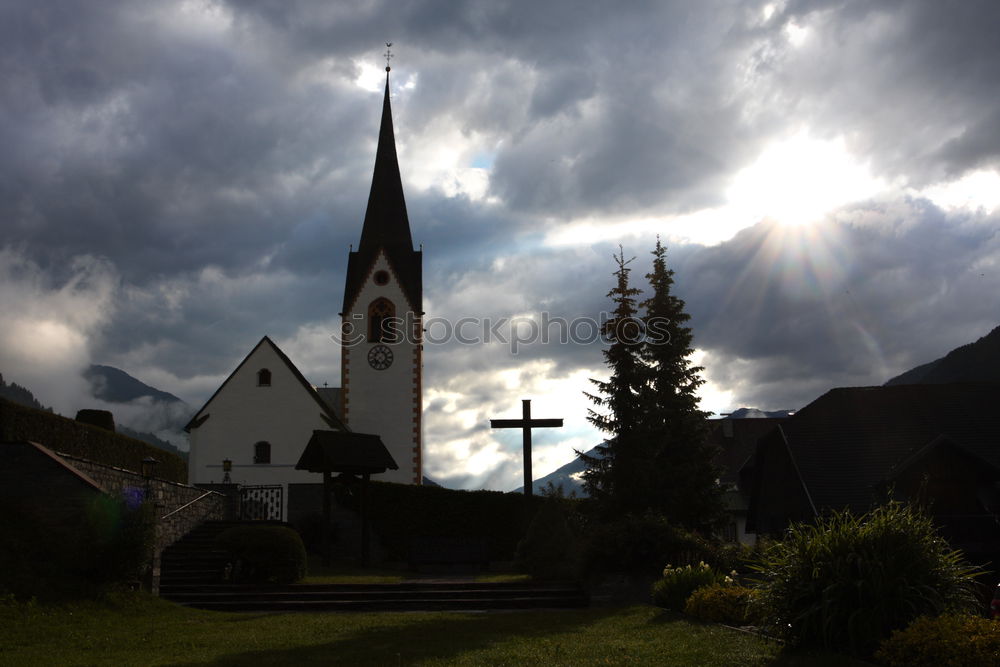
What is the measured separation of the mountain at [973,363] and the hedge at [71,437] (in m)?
42.8

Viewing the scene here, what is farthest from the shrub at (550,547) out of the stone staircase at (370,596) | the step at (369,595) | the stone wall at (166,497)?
the stone wall at (166,497)

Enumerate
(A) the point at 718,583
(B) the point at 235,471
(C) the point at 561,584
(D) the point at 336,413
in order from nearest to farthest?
(A) the point at 718,583 < (C) the point at 561,584 < (B) the point at 235,471 < (D) the point at 336,413

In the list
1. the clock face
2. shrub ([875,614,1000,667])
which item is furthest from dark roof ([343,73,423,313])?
shrub ([875,614,1000,667])

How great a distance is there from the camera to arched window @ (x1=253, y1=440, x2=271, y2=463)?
133 ft

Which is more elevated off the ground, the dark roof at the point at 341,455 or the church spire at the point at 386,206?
the church spire at the point at 386,206

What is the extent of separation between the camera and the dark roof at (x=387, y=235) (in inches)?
1980

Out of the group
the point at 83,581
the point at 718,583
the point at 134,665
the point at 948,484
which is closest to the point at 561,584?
the point at 718,583

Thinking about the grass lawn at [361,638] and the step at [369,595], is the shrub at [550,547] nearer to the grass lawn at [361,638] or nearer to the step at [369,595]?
the step at [369,595]

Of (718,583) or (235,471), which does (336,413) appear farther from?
(718,583)

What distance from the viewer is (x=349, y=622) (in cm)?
1420

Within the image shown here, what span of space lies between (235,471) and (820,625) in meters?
34.8

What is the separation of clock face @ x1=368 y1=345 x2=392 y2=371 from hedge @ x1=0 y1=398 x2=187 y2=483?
20.0 m

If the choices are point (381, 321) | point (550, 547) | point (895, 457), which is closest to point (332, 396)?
point (381, 321)

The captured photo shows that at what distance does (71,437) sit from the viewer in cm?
2128
